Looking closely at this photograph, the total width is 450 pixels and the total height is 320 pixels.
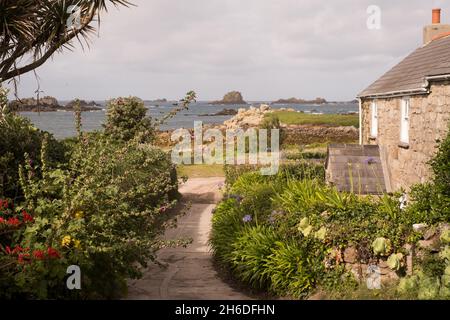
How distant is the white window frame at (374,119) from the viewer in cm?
1705

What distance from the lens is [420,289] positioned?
6.84 metres

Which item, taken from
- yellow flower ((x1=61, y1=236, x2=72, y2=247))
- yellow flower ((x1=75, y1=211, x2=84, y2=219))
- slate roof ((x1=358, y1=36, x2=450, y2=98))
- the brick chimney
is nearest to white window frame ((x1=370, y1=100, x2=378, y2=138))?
slate roof ((x1=358, y1=36, x2=450, y2=98))

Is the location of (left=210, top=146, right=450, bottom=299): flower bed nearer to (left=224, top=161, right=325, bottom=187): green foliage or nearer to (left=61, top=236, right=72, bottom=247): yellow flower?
(left=61, top=236, right=72, bottom=247): yellow flower

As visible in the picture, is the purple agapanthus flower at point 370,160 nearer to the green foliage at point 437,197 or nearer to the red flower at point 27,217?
the green foliage at point 437,197

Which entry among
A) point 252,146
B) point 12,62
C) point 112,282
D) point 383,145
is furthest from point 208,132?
point 112,282

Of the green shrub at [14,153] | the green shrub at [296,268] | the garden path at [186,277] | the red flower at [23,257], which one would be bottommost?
the garden path at [186,277]

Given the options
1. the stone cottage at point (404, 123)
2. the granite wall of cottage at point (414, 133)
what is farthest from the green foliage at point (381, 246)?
the stone cottage at point (404, 123)

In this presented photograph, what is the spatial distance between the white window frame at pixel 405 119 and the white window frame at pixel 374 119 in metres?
2.92

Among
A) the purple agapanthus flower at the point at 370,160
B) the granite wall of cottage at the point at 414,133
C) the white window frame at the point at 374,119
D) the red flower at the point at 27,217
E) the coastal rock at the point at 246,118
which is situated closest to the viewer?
the red flower at the point at 27,217

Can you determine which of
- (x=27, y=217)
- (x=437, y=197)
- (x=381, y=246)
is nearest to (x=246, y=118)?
(x=437, y=197)

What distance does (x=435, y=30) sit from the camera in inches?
709

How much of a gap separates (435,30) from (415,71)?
15.0 ft

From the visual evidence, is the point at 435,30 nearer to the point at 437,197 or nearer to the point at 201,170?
the point at 437,197
